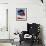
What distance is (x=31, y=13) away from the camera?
18.7 ft

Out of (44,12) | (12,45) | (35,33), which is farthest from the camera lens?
(44,12)

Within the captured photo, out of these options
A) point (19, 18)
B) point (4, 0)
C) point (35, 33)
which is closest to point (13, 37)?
point (19, 18)

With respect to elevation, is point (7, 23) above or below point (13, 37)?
above

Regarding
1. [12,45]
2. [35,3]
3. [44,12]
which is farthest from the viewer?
[35,3]

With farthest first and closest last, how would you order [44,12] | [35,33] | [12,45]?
[44,12]
[35,33]
[12,45]

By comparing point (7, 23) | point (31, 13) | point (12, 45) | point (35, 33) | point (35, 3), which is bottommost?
point (12, 45)

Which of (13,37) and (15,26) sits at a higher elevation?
(15,26)

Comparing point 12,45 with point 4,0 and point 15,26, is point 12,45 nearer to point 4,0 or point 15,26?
point 15,26

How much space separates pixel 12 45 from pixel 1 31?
148cm

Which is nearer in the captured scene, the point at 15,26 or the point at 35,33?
the point at 35,33

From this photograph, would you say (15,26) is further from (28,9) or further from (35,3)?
(35,3)

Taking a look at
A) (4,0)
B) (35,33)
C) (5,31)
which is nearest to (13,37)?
(5,31)

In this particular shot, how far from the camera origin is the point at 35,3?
5641 millimetres

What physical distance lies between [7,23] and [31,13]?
1.17m
